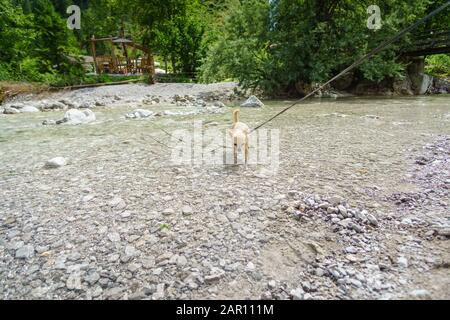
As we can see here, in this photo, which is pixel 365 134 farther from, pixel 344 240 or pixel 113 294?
pixel 113 294

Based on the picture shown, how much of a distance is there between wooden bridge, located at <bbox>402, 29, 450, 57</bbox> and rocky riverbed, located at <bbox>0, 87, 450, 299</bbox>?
11908 millimetres

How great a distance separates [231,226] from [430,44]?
15840 mm

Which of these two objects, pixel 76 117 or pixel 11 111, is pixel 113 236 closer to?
pixel 76 117

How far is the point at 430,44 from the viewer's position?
13.4m

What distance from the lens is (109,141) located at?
214 inches

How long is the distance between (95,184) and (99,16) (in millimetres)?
38961

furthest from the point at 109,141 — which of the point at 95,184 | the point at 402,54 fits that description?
the point at 402,54

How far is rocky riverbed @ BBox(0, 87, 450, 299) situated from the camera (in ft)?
5.57

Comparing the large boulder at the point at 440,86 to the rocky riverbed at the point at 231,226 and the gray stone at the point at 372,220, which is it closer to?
the rocky riverbed at the point at 231,226

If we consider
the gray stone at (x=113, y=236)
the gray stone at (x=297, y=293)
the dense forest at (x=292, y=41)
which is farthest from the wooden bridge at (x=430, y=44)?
the gray stone at (x=113, y=236)

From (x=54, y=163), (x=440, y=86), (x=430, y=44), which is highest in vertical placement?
(x=430, y=44)

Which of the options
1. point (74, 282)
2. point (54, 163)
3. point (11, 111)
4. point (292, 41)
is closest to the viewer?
point (74, 282)

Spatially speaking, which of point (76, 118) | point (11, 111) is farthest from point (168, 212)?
point (11, 111)
